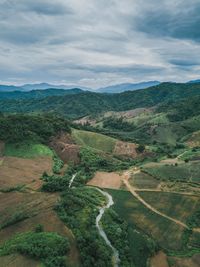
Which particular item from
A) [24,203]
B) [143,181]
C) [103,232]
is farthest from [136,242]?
[143,181]

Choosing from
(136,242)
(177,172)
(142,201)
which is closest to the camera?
(136,242)

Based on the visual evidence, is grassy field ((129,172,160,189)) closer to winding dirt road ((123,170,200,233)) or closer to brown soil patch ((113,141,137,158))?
winding dirt road ((123,170,200,233))

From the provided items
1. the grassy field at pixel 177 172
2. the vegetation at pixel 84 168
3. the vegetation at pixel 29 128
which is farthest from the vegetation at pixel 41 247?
the vegetation at pixel 29 128

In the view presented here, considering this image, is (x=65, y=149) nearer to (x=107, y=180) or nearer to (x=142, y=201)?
(x=107, y=180)

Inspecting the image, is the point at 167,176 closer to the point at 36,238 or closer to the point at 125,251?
the point at 125,251

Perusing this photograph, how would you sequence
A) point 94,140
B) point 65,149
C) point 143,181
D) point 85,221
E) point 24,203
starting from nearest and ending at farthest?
point 85,221 → point 24,203 → point 143,181 → point 65,149 → point 94,140

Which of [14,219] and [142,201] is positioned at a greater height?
[14,219]

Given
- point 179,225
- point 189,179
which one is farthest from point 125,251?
point 189,179

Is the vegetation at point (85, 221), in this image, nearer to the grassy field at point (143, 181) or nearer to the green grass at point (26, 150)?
the grassy field at point (143, 181)
